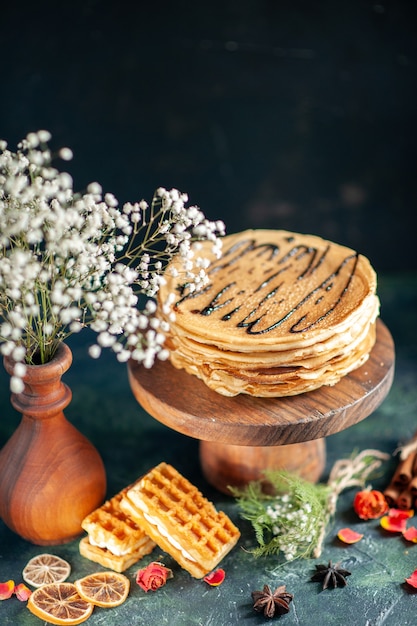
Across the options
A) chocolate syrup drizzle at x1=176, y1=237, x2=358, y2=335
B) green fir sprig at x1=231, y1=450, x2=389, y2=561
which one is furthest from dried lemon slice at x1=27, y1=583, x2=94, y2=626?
chocolate syrup drizzle at x1=176, y1=237, x2=358, y2=335

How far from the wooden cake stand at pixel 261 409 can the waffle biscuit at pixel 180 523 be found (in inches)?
8.1

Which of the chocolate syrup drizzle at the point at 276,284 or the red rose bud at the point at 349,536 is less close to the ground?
the chocolate syrup drizzle at the point at 276,284

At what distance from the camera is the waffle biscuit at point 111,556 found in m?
2.41

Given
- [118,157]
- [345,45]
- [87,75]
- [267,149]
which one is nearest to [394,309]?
[267,149]

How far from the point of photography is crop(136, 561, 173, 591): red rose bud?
2.35 metres

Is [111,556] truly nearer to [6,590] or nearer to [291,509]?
[6,590]

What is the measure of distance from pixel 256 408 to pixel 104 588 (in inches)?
28.3

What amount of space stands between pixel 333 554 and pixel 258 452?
1.34 ft

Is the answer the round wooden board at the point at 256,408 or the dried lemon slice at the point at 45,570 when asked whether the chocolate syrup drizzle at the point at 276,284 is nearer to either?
the round wooden board at the point at 256,408

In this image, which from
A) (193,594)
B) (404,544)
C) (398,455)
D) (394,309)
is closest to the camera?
(193,594)

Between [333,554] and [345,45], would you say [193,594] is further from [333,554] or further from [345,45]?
[345,45]

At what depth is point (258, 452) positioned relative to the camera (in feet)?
8.68

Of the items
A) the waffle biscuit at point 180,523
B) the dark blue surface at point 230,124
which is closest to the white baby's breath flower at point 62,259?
the waffle biscuit at point 180,523

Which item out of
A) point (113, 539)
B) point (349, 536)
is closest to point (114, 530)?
point (113, 539)
